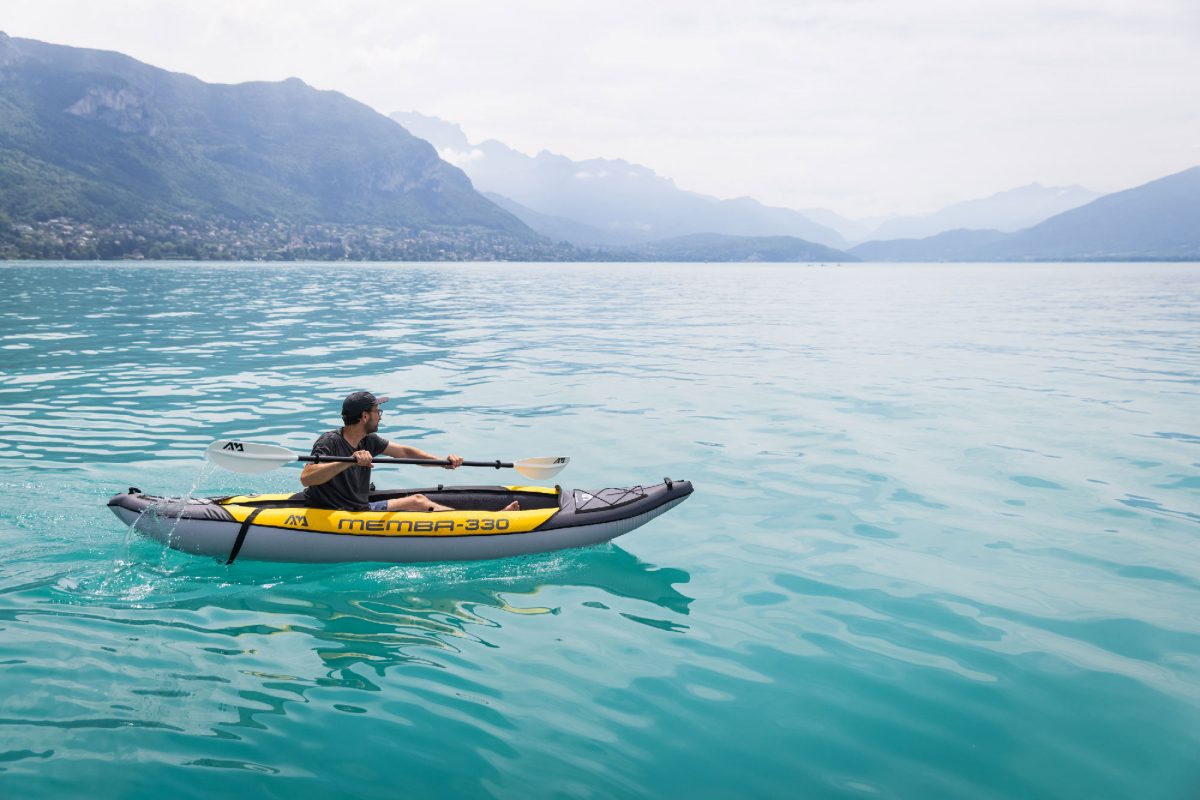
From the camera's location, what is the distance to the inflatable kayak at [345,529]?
8.96 meters

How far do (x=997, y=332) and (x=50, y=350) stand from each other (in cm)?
3495

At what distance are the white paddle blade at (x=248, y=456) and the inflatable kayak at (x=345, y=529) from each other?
22.0 inches

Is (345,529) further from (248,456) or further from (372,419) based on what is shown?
(248,456)

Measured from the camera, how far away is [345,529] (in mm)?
8969

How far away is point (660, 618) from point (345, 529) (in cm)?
359

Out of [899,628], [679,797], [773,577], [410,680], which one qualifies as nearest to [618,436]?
[773,577]

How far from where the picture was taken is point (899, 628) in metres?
7.74

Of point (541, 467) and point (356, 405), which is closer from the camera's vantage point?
point (356, 405)

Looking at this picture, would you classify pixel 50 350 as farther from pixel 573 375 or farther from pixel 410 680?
pixel 410 680

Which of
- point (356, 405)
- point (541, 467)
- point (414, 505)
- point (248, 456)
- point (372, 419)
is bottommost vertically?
point (414, 505)

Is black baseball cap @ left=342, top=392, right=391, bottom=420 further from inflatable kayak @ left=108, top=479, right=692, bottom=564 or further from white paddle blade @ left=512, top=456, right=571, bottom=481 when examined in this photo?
white paddle blade @ left=512, top=456, right=571, bottom=481

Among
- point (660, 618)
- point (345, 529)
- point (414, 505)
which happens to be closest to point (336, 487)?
point (345, 529)

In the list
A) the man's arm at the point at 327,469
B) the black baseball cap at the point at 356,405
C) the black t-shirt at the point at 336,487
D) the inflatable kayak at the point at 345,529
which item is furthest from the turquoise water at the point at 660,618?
the black baseball cap at the point at 356,405

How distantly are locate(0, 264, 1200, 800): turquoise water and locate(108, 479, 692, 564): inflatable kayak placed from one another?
0.73 feet
